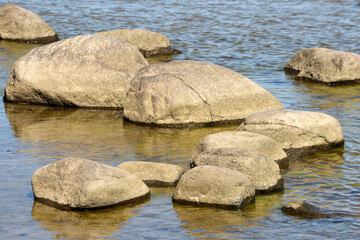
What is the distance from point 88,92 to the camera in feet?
40.2

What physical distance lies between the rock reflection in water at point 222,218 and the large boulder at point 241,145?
0.98 m

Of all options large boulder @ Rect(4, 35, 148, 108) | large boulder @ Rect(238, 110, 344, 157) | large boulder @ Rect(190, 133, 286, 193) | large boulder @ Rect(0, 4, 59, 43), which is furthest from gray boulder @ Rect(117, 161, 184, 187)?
large boulder @ Rect(0, 4, 59, 43)

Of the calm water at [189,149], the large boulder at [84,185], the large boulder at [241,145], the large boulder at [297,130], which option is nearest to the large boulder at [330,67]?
the calm water at [189,149]

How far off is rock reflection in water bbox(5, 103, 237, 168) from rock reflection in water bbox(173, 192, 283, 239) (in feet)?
5.24

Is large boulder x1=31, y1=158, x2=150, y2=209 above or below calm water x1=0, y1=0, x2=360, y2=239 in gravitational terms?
above

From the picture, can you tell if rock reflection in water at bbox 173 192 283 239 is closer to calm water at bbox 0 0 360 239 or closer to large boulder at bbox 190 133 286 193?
calm water at bbox 0 0 360 239

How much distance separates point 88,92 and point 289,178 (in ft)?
15.7

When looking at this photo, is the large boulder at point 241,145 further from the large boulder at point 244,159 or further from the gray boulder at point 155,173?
the gray boulder at point 155,173

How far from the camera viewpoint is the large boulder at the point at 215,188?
7531mm

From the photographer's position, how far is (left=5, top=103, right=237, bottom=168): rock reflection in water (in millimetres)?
9617

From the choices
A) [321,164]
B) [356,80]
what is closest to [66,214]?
[321,164]

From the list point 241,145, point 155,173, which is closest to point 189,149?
point 241,145

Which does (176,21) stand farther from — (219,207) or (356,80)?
(219,207)

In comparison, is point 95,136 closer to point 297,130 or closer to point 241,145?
point 241,145
